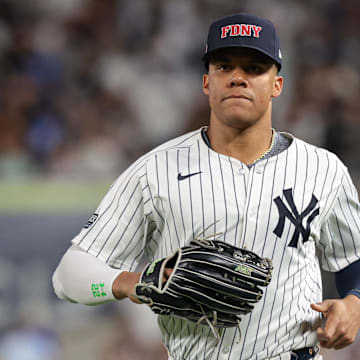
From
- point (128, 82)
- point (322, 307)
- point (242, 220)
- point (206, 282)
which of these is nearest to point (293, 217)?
point (242, 220)

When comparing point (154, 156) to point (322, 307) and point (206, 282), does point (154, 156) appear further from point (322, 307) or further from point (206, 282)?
point (322, 307)

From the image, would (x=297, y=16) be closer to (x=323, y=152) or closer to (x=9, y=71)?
(x=9, y=71)

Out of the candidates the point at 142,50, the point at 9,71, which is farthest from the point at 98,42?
the point at 9,71

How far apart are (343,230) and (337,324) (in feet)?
1.09

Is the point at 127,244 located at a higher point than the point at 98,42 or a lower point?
lower

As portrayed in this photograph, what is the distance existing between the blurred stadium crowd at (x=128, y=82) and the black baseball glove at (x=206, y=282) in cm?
268

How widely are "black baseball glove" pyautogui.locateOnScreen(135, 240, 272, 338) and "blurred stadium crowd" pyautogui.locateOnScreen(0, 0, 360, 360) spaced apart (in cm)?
268

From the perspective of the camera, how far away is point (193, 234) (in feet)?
5.60

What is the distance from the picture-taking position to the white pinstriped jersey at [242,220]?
67.0 inches

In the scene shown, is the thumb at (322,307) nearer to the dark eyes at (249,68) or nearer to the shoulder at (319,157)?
the shoulder at (319,157)

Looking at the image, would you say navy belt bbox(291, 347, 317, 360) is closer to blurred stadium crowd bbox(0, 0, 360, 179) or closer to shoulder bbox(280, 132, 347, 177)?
shoulder bbox(280, 132, 347, 177)

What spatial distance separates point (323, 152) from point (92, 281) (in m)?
0.77

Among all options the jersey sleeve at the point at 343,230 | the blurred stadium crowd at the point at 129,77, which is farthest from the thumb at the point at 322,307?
the blurred stadium crowd at the point at 129,77

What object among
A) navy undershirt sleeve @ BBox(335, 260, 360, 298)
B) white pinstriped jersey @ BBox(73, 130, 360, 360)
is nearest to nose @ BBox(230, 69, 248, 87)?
white pinstriped jersey @ BBox(73, 130, 360, 360)
